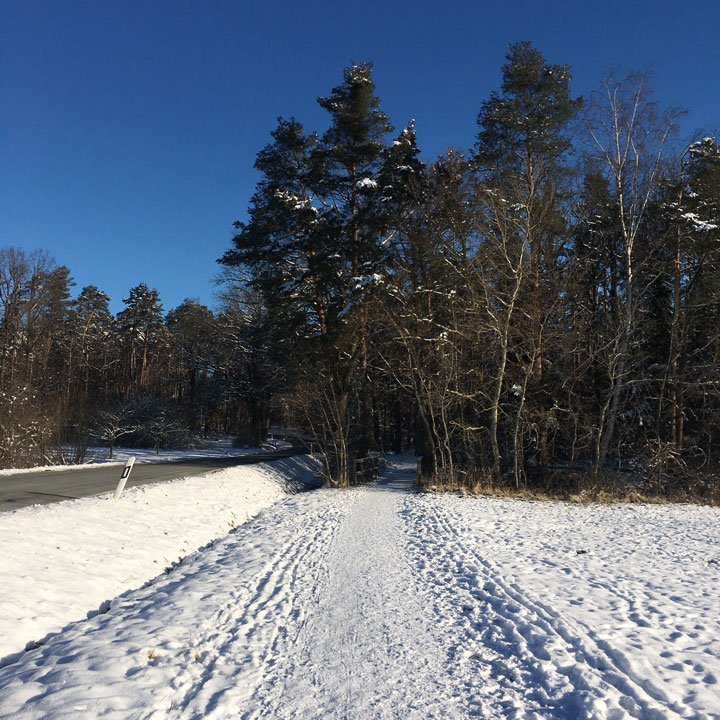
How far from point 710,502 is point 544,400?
5.90 m

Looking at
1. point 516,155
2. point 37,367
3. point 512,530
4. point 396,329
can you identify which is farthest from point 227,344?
point 512,530

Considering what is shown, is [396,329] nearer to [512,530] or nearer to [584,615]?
[512,530]

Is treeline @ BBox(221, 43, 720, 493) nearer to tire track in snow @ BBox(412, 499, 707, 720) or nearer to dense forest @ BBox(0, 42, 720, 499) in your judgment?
dense forest @ BBox(0, 42, 720, 499)

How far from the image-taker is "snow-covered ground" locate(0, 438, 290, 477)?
75.6 feet

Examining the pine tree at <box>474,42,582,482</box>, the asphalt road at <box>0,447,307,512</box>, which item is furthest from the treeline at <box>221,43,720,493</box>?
the asphalt road at <box>0,447,307,512</box>

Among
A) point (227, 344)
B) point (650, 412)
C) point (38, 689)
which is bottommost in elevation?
point (38, 689)

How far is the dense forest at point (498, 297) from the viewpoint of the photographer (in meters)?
17.4

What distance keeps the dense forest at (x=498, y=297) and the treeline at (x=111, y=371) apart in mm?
311

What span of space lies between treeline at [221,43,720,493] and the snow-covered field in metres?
9.44

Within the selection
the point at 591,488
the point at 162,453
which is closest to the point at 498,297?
the point at 591,488

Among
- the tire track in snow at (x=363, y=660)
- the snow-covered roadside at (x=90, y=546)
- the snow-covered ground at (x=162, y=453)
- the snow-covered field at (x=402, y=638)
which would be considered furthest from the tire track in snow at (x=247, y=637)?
→ the snow-covered ground at (x=162, y=453)

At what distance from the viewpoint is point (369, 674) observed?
13.0ft

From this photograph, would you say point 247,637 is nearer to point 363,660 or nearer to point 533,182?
point 363,660

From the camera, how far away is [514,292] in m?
16.5
